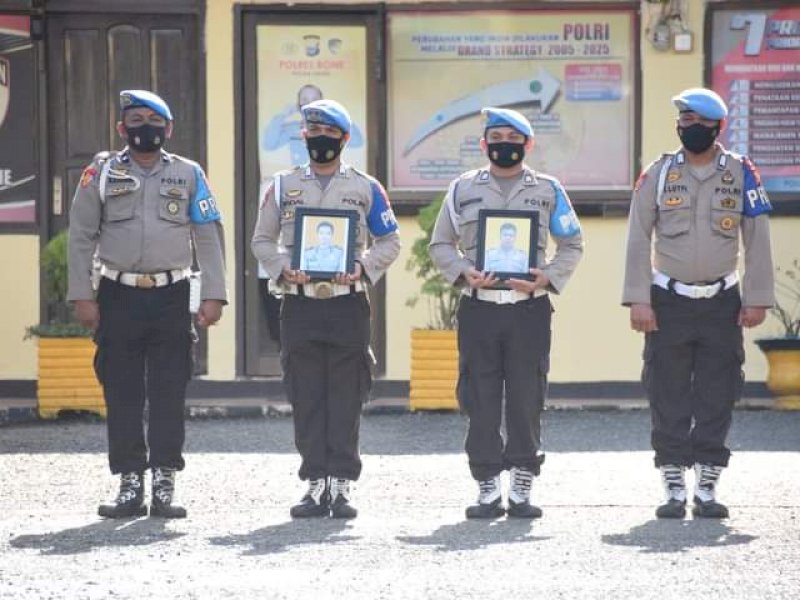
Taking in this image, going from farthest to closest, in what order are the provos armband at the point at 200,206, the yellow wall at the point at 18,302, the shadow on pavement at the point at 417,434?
the yellow wall at the point at 18,302, the shadow on pavement at the point at 417,434, the provos armband at the point at 200,206

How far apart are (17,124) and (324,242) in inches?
218

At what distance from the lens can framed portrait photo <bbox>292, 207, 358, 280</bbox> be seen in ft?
30.9

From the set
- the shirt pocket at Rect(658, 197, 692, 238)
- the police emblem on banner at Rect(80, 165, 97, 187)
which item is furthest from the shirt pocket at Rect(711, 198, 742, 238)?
the police emblem on banner at Rect(80, 165, 97, 187)

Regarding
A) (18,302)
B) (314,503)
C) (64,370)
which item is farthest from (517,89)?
(314,503)

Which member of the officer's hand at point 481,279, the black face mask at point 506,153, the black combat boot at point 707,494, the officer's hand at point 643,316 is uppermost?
the black face mask at point 506,153

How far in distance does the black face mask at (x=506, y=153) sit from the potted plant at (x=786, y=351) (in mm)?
4836

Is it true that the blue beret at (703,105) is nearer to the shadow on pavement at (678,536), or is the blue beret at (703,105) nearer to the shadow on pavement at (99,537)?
the shadow on pavement at (678,536)

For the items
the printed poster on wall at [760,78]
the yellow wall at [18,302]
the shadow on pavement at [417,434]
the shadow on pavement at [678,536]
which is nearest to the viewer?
the shadow on pavement at [678,536]

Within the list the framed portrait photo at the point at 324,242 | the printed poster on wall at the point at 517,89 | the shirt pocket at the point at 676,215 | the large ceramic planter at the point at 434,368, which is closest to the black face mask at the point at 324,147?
the framed portrait photo at the point at 324,242

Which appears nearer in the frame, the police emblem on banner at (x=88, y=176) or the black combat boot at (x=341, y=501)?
the black combat boot at (x=341, y=501)

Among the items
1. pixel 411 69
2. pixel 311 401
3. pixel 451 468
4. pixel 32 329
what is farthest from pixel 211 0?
pixel 311 401

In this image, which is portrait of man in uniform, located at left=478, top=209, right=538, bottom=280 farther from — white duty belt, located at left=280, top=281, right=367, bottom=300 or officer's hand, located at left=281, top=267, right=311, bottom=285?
officer's hand, located at left=281, top=267, right=311, bottom=285

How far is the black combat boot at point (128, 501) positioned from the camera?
9445 millimetres

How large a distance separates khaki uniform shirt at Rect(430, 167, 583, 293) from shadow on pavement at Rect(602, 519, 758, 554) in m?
1.19
